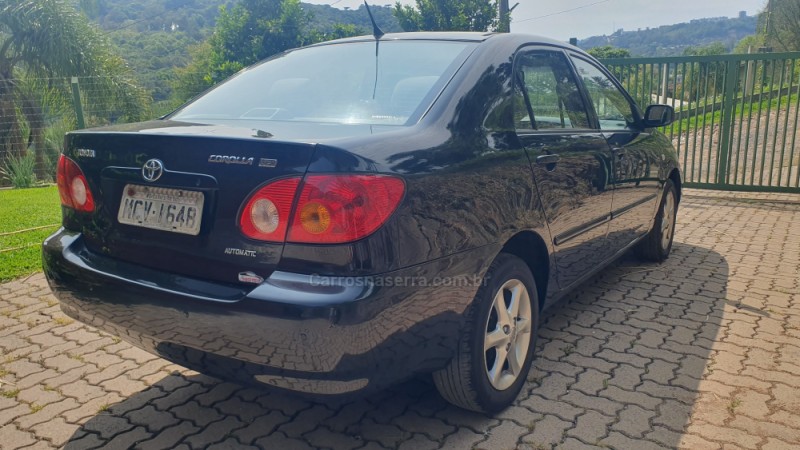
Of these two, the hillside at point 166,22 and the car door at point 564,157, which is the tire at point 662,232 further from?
the hillside at point 166,22

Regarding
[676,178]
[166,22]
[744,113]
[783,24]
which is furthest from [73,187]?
[166,22]

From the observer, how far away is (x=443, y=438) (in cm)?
248

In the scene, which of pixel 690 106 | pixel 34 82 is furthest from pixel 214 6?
pixel 690 106

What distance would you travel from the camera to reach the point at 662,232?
16.2ft

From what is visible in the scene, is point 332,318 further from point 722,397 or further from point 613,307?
point 613,307

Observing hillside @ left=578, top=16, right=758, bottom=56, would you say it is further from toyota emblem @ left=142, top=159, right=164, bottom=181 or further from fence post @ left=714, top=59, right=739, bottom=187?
toyota emblem @ left=142, top=159, right=164, bottom=181

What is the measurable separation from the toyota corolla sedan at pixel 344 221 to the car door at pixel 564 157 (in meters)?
0.02

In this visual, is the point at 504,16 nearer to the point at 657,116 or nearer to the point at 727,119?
the point at 727,119

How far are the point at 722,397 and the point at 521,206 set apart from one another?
133 centimetres

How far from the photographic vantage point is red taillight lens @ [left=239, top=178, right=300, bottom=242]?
192 cm

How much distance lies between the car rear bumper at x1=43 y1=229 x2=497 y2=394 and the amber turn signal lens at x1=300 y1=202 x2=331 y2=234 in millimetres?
157

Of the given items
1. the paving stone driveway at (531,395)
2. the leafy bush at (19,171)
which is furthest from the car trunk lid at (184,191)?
the leafy bush at (19,171)

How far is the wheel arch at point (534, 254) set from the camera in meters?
2.71

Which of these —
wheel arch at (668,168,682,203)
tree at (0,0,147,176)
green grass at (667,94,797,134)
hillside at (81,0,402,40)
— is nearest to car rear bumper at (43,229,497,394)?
wheel arch at (668,168,682,203)
